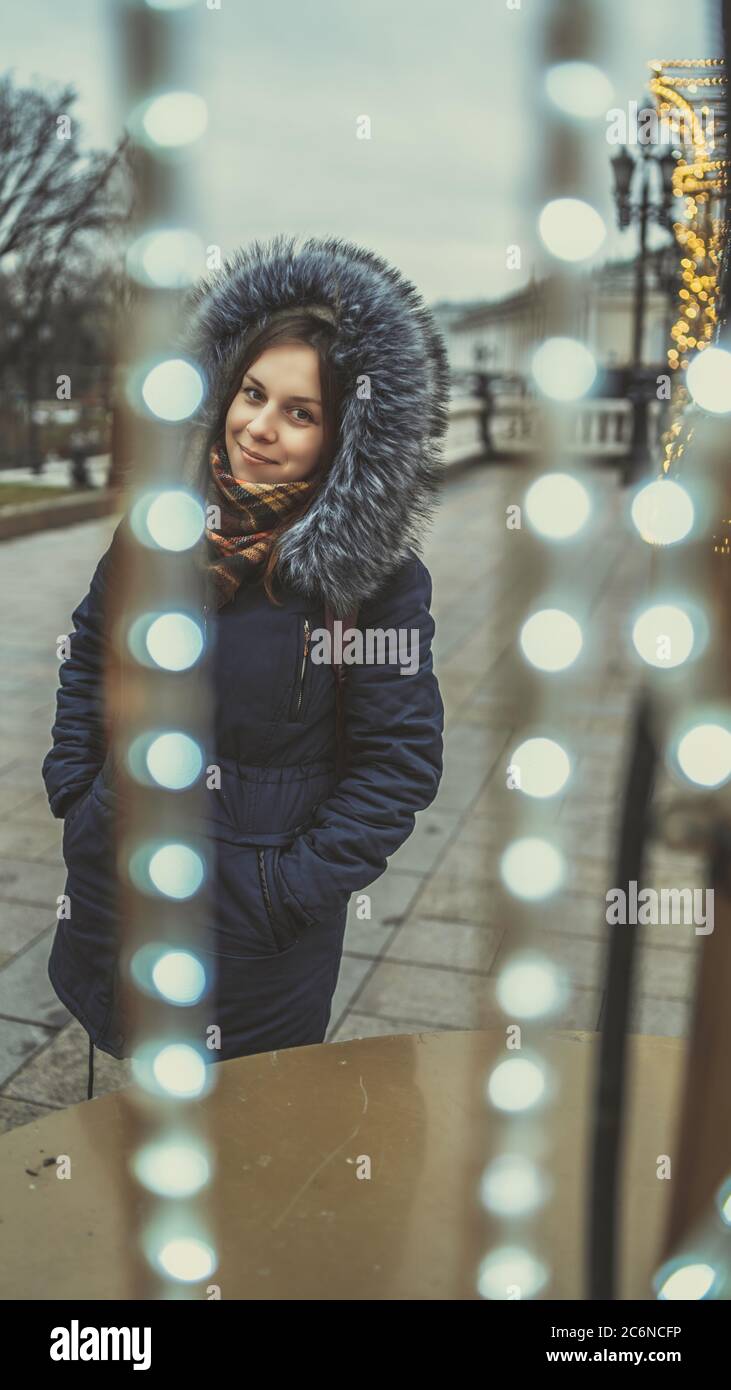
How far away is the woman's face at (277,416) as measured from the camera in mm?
1554

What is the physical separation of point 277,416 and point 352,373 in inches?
4.3

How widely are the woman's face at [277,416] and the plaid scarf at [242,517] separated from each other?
0.07 feet

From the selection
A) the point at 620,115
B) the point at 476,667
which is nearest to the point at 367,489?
the point at 620,115

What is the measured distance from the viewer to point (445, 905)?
376 centimetres

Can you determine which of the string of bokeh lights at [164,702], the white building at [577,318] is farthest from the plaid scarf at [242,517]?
the white building at [577,318]

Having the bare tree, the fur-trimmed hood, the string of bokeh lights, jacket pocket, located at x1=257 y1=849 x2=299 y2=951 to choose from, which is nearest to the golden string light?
the string of bokeh lights

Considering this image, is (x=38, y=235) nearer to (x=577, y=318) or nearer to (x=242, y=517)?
(x=242, y=517)

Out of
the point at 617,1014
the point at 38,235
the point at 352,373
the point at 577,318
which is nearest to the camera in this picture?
the point at 617,1014

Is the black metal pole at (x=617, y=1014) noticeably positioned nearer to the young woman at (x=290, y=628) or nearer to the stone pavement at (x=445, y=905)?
the stone pavement at (x=445, y=905)

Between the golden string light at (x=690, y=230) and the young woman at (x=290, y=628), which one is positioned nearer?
the golden string light at (x=690, y=230)

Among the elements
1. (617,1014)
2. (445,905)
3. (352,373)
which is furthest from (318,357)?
(445,905)

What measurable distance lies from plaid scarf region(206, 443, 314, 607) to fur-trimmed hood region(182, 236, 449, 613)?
0.04 meters

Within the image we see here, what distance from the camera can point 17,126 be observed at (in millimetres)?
10258

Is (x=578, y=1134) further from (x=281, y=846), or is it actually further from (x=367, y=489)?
(x=367, y=489)
